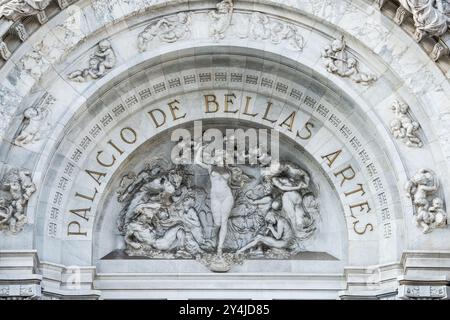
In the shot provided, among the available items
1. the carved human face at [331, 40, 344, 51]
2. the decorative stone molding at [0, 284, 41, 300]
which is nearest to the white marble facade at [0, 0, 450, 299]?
the carved human face at [331, 40, 344, 51]

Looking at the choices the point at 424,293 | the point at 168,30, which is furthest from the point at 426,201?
the point at 168,30

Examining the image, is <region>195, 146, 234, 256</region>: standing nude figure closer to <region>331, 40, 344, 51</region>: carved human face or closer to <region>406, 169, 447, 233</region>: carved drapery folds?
<region>331, 40, 344, 51</region>: carved human face

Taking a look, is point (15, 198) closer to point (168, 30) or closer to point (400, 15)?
point (168, 30)

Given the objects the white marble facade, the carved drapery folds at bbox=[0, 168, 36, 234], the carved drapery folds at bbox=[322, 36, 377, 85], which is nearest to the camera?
the carved drapery folds at bbox=[0, 168, 36, 234]

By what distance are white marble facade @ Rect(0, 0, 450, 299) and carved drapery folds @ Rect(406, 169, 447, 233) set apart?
0.04 meters

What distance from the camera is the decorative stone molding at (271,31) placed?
27453 millimetres

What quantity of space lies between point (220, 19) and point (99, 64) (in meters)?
2.38

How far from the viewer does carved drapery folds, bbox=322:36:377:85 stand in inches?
1074

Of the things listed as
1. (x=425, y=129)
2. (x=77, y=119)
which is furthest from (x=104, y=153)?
(x=425, y=129)

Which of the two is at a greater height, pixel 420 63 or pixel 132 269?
pixel 420 63

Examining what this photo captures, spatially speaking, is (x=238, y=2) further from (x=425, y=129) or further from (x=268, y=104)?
(x=425, y=129)

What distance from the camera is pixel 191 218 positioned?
2802 cm

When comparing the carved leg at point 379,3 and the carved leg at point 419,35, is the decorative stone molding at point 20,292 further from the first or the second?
the carved leg at point 419,35
